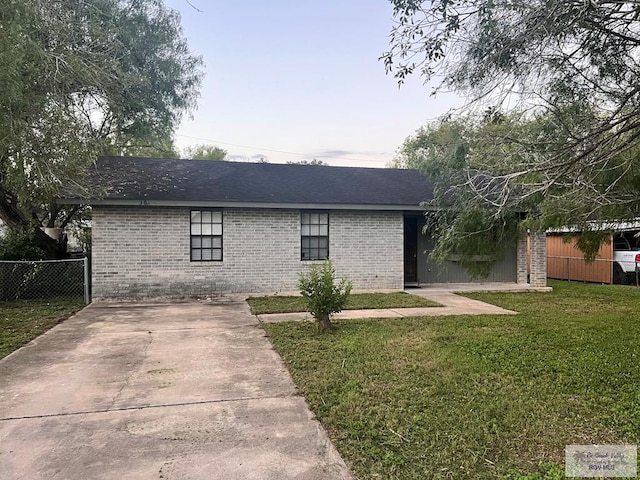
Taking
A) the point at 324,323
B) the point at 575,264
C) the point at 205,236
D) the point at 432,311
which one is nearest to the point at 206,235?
the point at 205,236

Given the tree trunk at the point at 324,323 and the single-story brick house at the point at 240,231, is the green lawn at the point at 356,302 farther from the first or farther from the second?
the tree trunk at the point at 324,323

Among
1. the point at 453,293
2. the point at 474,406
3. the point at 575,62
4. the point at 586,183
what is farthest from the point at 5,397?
the point at 453,293

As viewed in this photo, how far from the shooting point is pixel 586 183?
536 cm

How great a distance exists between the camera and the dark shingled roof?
38.1 feet

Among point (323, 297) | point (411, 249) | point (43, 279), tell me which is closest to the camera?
point (323, 297)

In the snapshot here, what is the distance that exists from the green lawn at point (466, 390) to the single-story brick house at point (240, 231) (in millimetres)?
4585

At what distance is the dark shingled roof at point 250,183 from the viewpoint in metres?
11.6

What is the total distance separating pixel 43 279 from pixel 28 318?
3.35 meters

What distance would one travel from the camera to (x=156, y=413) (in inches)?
157

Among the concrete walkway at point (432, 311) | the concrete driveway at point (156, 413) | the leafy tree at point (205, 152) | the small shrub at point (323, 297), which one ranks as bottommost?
the concrete walkway at point (432, 311)

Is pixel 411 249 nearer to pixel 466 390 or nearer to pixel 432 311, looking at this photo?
pixel 432 311

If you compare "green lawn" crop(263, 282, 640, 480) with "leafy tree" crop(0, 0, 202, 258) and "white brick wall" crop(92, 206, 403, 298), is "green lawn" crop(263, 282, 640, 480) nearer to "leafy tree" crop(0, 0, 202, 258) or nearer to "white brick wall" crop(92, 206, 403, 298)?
"white brick wall" crop(92, 206, 403, 298)

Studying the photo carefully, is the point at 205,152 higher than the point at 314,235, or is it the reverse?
the point at 205,152

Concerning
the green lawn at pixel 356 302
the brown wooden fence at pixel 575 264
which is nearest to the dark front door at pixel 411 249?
the green lawn at pixel 356 302
